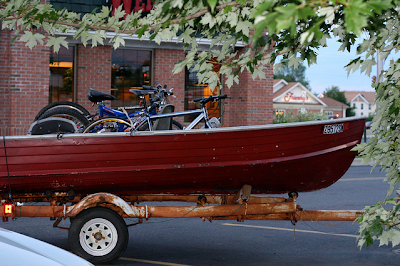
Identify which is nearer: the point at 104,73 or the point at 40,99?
the point at 40,99

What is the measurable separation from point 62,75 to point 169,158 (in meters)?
10.0

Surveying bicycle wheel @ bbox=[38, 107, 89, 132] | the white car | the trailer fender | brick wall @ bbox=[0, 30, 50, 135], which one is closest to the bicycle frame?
bicycle wheel @ bbox=[38, 107, 89, 132]

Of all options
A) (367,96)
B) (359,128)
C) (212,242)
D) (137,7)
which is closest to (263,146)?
(359,128)

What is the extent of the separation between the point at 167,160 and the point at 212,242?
200 centimetres

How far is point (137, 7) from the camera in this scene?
A: 13461 millimetres

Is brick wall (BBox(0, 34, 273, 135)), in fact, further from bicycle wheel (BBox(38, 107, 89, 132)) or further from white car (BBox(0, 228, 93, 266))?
white car (BBox(0, 228, 93, 266))

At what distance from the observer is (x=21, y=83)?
43.3 ft

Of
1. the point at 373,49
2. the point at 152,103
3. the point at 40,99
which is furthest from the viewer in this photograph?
the point at 40,99

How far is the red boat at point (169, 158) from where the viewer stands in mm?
5434

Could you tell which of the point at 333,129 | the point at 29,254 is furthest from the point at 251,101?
the point at 29,254

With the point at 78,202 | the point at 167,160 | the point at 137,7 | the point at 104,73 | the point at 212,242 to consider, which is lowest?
the point at 212,242

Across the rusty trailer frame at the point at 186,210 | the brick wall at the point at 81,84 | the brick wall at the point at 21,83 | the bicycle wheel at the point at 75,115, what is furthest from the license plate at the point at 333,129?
the brick wall at the point at 21,83

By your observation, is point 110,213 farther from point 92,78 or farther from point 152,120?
point 92,78

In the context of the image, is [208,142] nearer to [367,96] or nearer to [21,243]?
[21,243]
